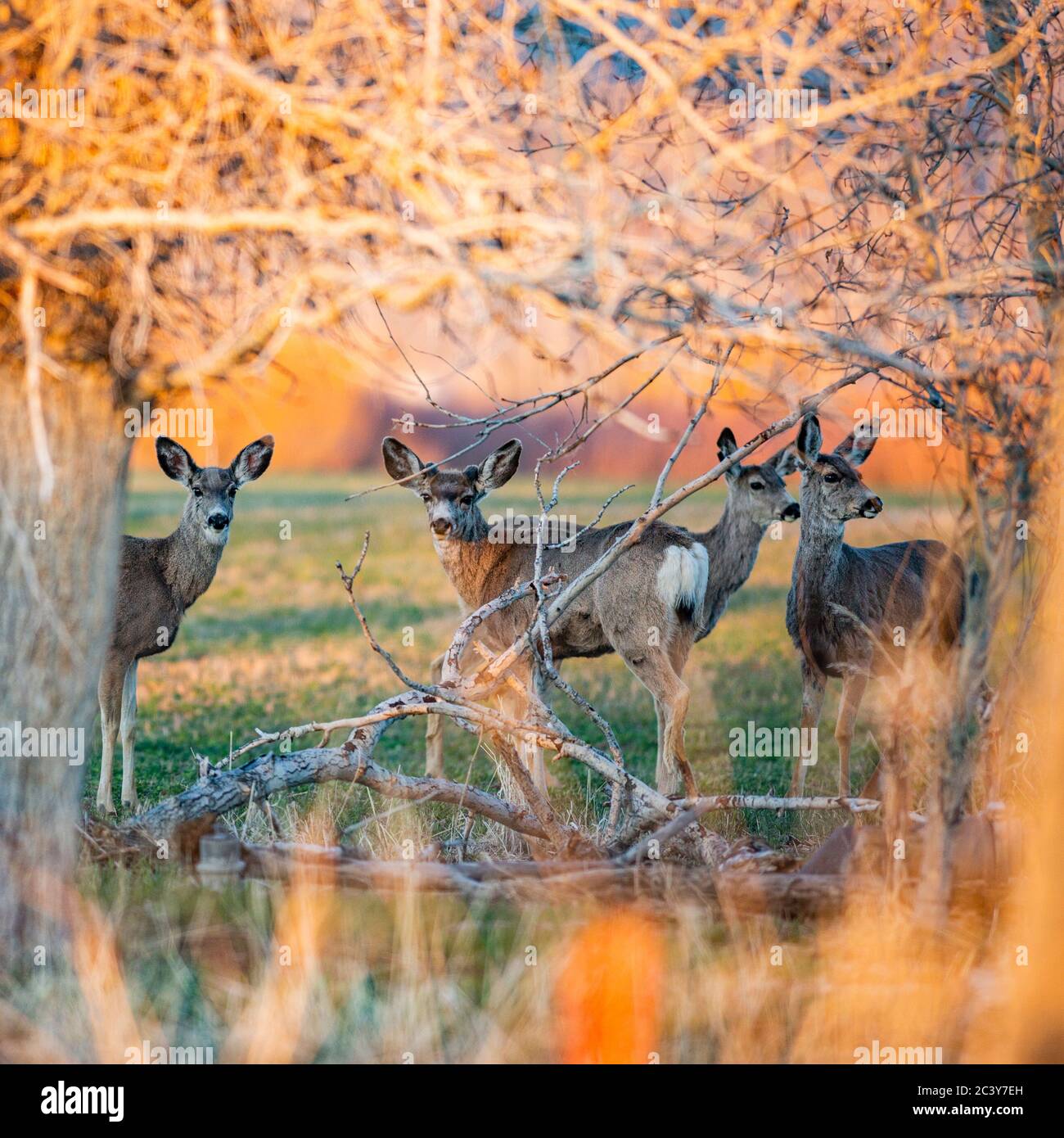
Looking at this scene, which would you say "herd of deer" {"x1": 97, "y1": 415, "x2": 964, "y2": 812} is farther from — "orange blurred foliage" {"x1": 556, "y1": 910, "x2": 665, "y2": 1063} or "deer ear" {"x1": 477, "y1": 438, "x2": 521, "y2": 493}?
"orange blurred foliage" {"x1": 556, "y1": 910, "x2": 665, "y2": 1063}

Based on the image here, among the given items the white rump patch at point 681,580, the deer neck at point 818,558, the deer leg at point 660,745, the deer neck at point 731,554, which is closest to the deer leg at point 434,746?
the deer leg at point 660,745

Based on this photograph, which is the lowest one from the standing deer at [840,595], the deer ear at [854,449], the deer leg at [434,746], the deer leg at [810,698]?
the deer leg at [434,746]

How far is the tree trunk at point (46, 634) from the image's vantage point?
5074mm

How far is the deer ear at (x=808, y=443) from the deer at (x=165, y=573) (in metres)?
3.53

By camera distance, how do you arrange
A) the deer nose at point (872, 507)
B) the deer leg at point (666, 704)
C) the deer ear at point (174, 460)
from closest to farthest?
the deer leg at point (666, 704), the deer nose at point (872, 507), the deer ear at point (174, 460)

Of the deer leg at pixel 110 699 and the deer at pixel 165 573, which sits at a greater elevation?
the deer at pixel 165 573

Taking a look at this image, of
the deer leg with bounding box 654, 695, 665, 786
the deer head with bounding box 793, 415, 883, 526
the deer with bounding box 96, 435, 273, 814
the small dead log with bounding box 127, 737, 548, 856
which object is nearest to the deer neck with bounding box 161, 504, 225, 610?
the deer with bounding box 96, 435, 273, 814

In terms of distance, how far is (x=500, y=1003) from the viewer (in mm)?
4820

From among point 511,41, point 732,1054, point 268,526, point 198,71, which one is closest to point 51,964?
point 732,1054

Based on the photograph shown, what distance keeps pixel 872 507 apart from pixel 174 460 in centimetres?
465

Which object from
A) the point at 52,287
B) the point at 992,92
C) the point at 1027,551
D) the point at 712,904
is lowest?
the point at 712,904

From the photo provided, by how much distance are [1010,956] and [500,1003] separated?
1844mm

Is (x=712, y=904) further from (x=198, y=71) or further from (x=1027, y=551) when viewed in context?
(x=198, y=71)

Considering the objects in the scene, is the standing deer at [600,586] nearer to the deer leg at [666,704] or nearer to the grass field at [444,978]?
the deer leg at [666,704]
